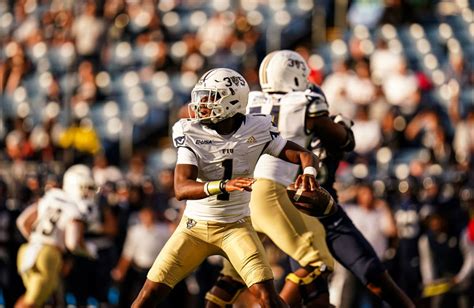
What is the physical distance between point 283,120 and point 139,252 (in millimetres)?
4828

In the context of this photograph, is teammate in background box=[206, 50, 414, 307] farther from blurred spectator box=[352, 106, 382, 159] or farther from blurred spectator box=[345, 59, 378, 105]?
blurred spectator box=[345, 59, 378, 105]

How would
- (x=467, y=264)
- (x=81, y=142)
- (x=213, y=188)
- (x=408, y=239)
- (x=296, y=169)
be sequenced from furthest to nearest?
(x=81, y=142), (x=408, y=239), (x=467, y=264), (x=296, y=169), (x=213, y=188)

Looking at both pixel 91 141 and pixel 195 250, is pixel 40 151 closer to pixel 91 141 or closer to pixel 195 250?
pixel 91 141

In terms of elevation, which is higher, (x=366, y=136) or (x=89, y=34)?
(x=89, y=34)

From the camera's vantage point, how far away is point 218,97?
7.29 meters

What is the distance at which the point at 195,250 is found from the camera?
7355mm

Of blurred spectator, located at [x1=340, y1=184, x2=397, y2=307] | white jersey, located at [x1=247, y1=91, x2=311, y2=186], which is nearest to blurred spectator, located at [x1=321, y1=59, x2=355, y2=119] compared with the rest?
blurred spectator, located at [x1=340, y1=184, x2=397, y2=307]

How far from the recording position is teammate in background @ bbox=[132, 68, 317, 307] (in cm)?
720

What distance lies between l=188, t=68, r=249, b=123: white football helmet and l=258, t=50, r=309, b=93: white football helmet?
2.79ft

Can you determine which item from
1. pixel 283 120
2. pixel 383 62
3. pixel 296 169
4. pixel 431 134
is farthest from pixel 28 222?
pixel 383 62

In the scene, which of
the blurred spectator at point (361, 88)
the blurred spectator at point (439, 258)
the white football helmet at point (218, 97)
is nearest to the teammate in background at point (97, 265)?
the blurred spectator at point (361, 88)

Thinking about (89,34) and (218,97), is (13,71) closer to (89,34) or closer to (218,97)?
(89,34)

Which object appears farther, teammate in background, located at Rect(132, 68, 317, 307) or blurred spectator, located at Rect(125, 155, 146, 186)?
blurred spectator, located at Rect(125, 155, 146, 186)

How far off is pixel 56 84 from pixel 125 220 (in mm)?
4300
